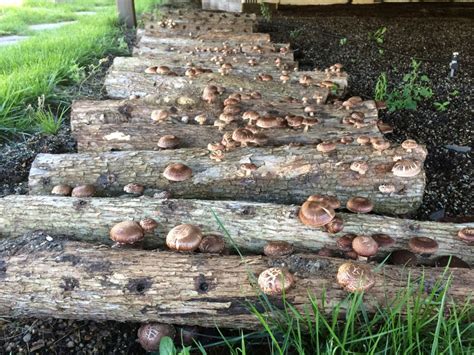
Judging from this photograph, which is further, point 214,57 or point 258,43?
point 258,43

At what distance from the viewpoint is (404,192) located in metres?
3.35

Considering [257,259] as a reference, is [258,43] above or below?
above

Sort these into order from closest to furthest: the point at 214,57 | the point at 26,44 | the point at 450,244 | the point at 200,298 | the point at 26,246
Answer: the point at 200,298
the point at 26,246
the point at 450,244
the point at 214,57
the point at 26,44

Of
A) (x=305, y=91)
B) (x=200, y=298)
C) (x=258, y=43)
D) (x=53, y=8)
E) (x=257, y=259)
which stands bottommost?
(x=200, y=298)

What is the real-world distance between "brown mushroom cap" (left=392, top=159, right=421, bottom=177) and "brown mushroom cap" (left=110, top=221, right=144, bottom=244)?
6.83 ft

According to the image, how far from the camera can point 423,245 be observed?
2.68 m

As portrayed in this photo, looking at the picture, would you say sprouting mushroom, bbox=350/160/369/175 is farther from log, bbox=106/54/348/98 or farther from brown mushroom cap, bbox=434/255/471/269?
log, bbox=106/54/348/98

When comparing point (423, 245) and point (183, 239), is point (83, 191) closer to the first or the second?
point (183, 239)

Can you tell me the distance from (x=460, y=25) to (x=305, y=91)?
7.38 metres

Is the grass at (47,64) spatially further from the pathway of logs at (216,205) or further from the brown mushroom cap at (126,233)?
the brown mushroom cap at (126,233)

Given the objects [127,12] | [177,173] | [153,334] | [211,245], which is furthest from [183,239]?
[127,12]

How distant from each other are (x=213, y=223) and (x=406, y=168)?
5.40 ft

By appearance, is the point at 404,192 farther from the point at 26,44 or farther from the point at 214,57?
the point at 26,44

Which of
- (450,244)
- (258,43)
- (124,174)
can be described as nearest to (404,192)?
(450,244)
